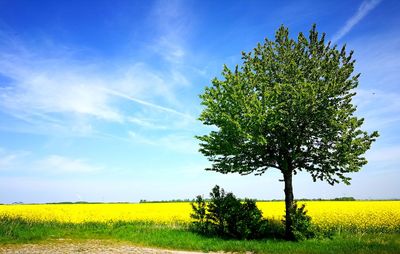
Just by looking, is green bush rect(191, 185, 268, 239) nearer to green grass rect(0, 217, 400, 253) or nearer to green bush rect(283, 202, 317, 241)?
green grass rect(0, 217, 400, 253)

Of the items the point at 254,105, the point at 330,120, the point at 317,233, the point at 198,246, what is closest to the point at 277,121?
the point at 254,105

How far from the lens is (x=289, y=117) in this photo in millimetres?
22141

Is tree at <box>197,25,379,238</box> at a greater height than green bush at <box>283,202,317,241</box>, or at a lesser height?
greater

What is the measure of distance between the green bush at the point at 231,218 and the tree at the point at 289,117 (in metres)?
1.72

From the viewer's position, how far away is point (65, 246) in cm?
1738

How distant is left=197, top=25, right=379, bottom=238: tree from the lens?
71.3 feet

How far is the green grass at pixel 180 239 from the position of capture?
58.0 ft

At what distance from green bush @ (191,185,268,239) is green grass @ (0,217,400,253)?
1.21 metres

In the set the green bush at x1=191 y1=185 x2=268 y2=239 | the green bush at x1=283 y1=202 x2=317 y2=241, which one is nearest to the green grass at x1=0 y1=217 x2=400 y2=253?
the green bush at x1=283 y1=202 x2=317 y2=241

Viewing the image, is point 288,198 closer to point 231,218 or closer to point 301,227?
point 301,227

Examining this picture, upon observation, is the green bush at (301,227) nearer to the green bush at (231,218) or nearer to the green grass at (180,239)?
the green grass at (180,239)

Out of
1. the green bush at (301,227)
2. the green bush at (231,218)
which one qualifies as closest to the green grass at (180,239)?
the green bush at (301,227)

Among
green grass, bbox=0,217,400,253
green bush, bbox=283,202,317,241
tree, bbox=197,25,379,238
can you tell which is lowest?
green grass, bbox=0,217,400,253

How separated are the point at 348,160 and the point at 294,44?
815 centimetres
